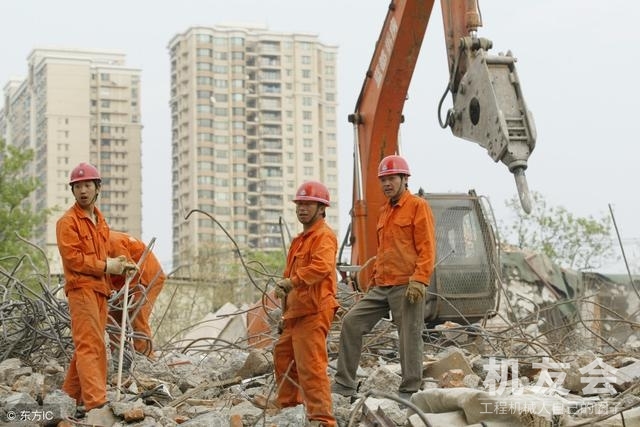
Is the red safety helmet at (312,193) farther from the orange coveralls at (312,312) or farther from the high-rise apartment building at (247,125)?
the high-rise apartment building at (247,125)

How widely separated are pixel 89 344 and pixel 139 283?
195cm

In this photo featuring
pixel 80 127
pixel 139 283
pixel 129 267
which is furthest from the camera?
pixel 80 127

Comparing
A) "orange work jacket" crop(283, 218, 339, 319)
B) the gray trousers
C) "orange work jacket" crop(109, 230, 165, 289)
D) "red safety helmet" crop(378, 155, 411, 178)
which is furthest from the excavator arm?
"orange work jacket" crop(109, 230, 165, 289)

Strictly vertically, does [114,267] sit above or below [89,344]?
above

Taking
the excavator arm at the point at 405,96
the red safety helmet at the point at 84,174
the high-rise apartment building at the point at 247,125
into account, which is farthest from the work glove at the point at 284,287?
the high-rise apartment building at the point at 247,125

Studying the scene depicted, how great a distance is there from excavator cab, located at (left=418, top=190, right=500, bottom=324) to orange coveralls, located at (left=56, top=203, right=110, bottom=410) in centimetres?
475

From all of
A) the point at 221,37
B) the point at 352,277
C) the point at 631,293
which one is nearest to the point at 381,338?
the point at 352,277

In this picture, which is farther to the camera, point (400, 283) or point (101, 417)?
point (400, 283)

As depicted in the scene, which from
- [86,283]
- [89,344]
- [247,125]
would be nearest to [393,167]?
[86,283]

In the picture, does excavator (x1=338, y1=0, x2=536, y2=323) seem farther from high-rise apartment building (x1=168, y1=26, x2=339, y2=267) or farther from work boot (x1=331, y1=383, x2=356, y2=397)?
high-rise apartment building (x1=168, y1=26, x2=339, y2=267)

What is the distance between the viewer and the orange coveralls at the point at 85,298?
7582 mm

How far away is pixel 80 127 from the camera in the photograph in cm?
7150

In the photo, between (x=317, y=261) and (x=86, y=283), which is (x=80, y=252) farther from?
(x=317, y=261)

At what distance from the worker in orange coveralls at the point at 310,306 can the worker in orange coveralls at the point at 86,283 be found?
1264 millimetres
